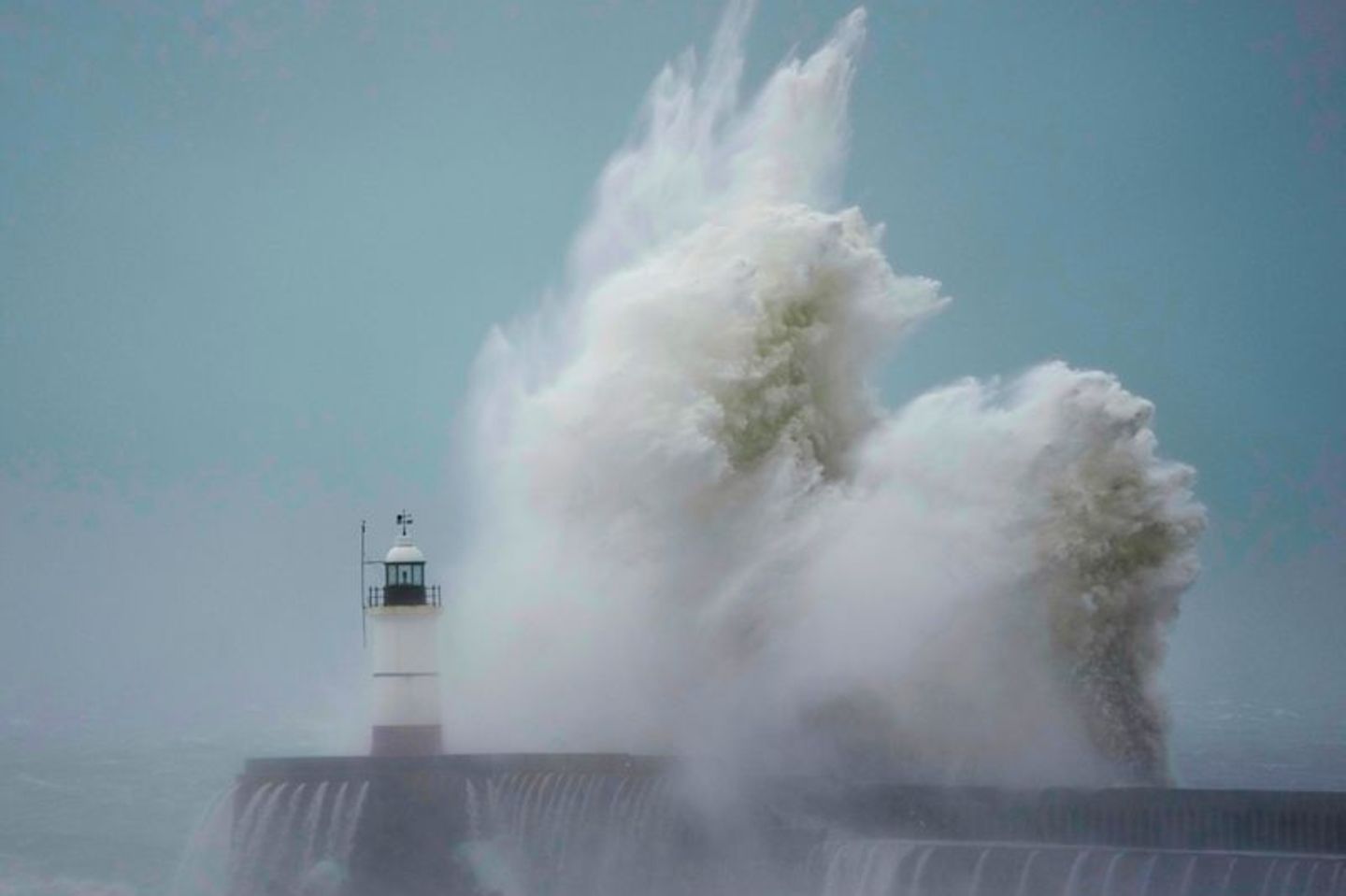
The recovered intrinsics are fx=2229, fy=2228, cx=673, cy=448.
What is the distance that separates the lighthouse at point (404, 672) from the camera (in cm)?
2614

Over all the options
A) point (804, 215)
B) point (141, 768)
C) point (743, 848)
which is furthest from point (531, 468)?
point (141, 768)

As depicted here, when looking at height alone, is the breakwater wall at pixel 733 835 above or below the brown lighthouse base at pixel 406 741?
below

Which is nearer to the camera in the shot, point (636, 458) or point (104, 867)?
point (636, 458)

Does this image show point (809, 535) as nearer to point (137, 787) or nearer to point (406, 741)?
point (406, 741)

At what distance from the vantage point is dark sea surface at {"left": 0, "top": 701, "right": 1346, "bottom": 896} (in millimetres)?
34344

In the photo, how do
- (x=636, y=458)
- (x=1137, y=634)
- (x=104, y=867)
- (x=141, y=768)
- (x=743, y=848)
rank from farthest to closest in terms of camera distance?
(x=141, y=768)
(x=104, y=867)
(x=636, y=458)
(x=1137, y=634)
(x=743, y=848)

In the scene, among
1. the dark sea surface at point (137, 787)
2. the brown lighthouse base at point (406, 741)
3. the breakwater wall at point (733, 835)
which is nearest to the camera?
the breakwater wall at point (733, 835)

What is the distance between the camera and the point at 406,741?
1029 inches

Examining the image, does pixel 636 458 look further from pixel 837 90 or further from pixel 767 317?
pixel 837 90

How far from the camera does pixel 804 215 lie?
87.9 feet

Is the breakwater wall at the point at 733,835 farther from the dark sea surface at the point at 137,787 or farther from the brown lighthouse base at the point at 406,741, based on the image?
the dark sea surface at the point at 137,787

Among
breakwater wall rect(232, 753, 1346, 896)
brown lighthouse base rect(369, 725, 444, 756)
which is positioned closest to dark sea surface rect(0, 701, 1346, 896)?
brown lighthouse base rect(369, 725, 444, 756)

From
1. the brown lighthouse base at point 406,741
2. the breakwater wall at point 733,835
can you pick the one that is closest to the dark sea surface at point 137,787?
the brown lighthouse base at point 406,741

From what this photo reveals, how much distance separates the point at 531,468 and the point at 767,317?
3530 millimetres
